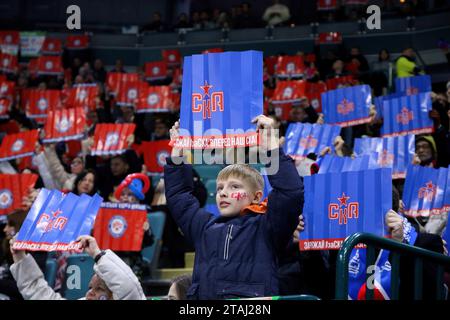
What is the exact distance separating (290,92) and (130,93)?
8.21 ft

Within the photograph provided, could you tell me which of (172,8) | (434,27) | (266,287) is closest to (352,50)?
(434,27)

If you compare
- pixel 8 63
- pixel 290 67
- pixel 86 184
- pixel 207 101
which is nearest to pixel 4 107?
pixel 8 63

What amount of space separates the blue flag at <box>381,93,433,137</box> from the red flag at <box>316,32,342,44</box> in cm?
639

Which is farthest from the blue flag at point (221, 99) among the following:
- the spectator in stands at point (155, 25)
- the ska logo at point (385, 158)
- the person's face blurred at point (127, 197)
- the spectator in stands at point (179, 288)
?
the spectator in stands at point (155, 25)

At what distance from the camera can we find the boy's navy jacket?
3375 mm

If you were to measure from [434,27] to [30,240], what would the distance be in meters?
9.90

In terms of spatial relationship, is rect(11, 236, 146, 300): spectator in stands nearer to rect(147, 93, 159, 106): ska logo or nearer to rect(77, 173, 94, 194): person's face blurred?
rect(77, 173, 94, 194): person's face blurred

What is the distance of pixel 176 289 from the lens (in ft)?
13.3

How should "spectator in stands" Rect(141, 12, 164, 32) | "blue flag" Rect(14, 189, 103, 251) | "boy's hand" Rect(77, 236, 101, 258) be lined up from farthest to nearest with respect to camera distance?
"spectator in stands" Rect(141, 12, 164, 32)
"blue flag" Rect(14, 189, 103, 251)
"boy's hand" Rect(77, 236, 101, 258)

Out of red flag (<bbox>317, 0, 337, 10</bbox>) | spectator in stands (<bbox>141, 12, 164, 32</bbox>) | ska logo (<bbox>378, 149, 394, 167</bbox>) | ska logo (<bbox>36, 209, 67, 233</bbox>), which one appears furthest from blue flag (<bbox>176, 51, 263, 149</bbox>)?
spectator in stands (<bbox>141, 12, 164, 32</bbox>)

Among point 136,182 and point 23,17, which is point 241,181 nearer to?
point 136,182

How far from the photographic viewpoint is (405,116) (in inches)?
291

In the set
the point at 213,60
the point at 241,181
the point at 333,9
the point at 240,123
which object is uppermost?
the point at 333,9
